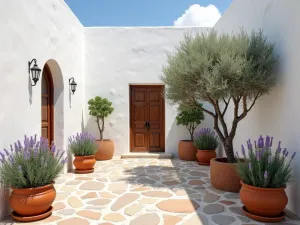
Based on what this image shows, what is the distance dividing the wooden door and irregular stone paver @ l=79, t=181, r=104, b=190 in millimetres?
3099

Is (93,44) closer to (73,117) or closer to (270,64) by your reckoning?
(73,117)

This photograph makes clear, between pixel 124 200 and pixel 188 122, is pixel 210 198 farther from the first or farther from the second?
pixel 188 122

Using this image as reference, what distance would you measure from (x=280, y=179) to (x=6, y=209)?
3642 mm

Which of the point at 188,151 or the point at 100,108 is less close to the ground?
the point at 100,108

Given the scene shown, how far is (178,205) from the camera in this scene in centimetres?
362

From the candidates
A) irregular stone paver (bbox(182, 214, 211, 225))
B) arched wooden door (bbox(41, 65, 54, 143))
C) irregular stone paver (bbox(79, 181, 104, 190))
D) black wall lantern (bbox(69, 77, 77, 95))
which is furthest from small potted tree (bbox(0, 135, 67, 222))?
black wall lantern (bbox(69, 77, 77, 95))

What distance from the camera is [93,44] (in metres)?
7.59

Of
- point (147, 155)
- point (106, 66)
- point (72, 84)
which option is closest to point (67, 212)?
point (72, 84)

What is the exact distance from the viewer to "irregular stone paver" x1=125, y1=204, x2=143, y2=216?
337 centimetres

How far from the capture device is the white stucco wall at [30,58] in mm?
3312

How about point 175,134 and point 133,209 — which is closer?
point 133,209

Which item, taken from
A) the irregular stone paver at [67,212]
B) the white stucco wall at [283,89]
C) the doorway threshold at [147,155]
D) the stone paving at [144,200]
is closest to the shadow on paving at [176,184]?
the stone paving at [144,200]

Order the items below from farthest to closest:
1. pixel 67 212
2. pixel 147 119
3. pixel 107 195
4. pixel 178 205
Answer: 1. pixel 147 119
2. pixel 107 195
3. pixel 178 205
4. pixel 67 212

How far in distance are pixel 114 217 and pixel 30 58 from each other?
285 centimetres
